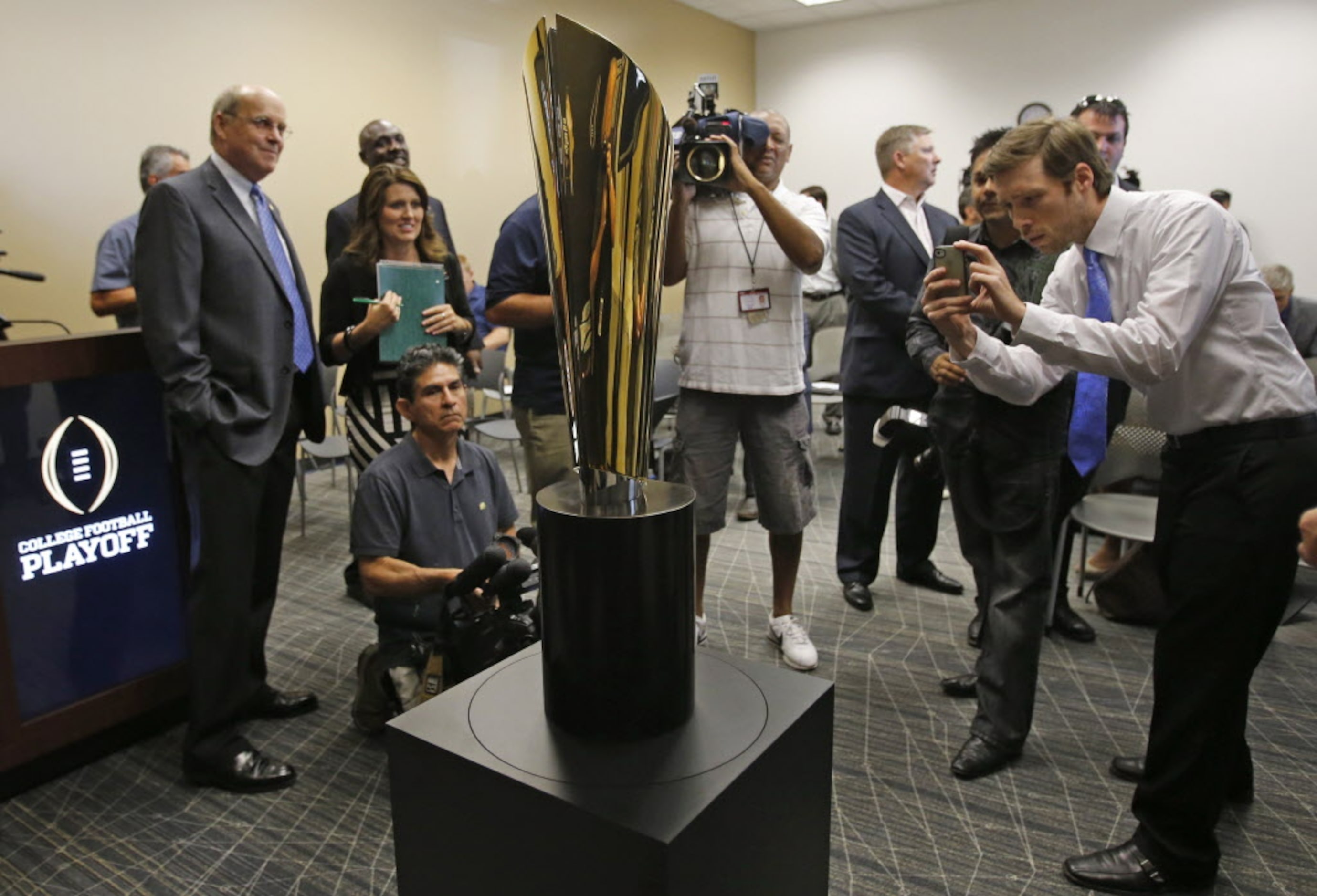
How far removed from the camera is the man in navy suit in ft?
9.66

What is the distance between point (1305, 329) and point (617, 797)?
5169 mm

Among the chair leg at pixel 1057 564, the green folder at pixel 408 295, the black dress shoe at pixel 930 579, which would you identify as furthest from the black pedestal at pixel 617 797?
the black dress shoe at pixel 930 579

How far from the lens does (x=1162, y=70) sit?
6.84 meters

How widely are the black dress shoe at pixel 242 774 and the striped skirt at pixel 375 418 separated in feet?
2.85

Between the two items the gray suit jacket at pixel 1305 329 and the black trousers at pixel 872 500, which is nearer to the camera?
the black trousers at pixel 872 500

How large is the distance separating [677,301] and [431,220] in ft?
16.8

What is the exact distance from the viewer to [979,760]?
2.09 meters

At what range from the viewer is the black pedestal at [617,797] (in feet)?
2.25

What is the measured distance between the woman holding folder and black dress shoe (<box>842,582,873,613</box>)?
1.54 m

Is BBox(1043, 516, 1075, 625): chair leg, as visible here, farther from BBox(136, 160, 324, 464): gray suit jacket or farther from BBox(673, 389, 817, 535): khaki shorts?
BBox(136, 160, 324, 464): gray suit jacket

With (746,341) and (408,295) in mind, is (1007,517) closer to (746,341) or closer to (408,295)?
(746,341)

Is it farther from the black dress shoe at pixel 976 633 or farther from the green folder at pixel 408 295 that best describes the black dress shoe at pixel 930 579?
the green folder at pixel 408 295

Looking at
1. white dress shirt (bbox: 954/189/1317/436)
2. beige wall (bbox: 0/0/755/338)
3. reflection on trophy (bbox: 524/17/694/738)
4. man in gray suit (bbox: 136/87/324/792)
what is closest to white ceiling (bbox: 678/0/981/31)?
beige wall (bbox: 0/0/755/338)

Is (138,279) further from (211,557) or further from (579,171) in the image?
(579,171)
